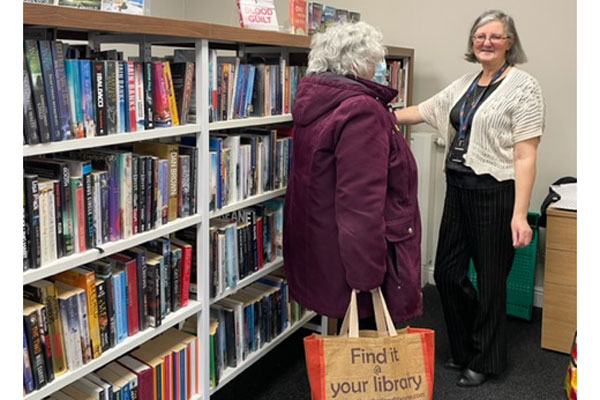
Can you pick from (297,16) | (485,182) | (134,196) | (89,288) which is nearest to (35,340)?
(89,288)

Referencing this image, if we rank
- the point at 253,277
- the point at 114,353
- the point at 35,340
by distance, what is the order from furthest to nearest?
the point at 253,277 → the point at 114,353 → the point at 35,340

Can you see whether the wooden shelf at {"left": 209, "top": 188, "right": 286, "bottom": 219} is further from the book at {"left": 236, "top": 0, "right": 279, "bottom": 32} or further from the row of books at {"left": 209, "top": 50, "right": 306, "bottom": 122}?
the book at {"left": 236, "top": 0, "right": 279, "bottom": 32}

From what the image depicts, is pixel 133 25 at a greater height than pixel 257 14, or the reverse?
pixel 257 14

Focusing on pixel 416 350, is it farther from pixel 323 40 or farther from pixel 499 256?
pixel 323 40

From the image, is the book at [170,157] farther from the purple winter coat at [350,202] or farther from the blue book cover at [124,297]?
the purple winter coat at [350,202]

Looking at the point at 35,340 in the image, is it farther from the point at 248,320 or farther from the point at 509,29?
the point at 509,29

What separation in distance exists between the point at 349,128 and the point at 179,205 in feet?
1.85

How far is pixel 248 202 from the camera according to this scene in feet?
7.07

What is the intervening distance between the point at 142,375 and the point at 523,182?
5.05ft

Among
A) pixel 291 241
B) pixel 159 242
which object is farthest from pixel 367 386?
pixel 159 242

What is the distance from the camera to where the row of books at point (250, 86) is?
6.37ft

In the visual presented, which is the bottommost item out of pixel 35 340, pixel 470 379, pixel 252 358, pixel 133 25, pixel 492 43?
pixel 470 379

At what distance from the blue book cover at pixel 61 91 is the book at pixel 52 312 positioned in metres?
0.37

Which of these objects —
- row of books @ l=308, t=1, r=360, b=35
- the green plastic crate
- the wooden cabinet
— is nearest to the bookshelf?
row of books @ l=308, t=1, r=360, b=35
